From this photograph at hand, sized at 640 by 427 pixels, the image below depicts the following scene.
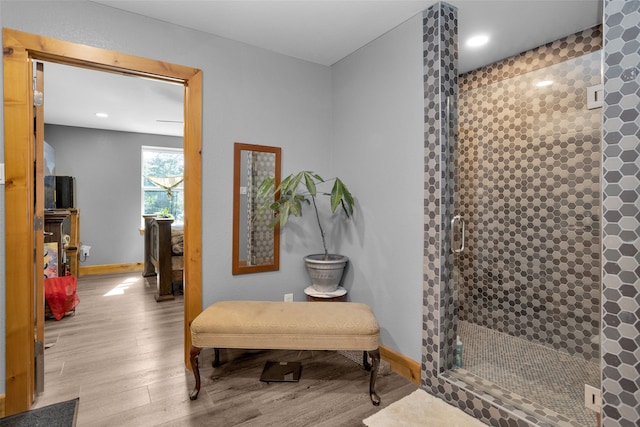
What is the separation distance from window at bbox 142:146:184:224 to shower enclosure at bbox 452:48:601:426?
17.3ft

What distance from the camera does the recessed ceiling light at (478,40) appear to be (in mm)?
2558

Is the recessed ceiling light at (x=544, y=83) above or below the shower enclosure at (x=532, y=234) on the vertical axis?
above

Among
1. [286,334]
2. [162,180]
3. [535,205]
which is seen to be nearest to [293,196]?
[286,334]

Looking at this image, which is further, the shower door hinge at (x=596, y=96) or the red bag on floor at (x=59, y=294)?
the red bag on floor at (x=59, y=294)

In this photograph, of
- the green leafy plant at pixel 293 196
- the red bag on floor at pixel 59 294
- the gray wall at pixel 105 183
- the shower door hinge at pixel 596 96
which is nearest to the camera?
the shower door hinge at pixel 596 96

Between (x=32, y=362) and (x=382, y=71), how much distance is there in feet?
9.94

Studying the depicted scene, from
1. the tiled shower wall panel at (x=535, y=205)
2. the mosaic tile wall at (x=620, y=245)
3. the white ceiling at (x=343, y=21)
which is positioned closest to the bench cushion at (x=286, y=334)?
the mosaic tile wall at (x=620, y=245)

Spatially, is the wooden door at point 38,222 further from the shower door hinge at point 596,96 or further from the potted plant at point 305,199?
the shower door hinge at point 596,96

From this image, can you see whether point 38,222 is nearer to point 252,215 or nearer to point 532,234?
point 252,215

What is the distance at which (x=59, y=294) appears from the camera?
11.3ft

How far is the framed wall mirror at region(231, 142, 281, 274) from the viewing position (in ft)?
8.74

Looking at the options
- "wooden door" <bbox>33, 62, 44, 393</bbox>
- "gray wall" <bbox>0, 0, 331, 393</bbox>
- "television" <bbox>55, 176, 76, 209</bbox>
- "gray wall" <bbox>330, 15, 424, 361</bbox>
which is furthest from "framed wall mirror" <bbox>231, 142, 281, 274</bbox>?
"television" <bbox>55, 176, 76, 209</bbox>

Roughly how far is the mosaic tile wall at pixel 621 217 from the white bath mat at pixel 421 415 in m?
0.69

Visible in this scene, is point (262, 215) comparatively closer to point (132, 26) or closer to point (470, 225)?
point (132, 26)
